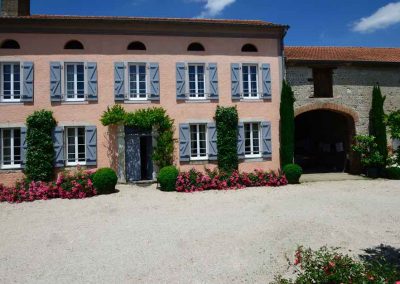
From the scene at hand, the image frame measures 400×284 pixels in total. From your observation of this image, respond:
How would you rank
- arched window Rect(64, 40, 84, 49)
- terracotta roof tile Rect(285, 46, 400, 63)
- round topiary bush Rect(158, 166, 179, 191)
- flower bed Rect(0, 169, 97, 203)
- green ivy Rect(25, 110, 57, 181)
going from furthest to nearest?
terracotta roof tile Rect(285, 46, 400, 63) < arched window Rect(64, 40, 84, 49) < green ivy Rect(25, 110, 57, 181) < round topiary bush Rect(158, 166, 179, 191) < flower bed Rect(0, 169, 97, 203)

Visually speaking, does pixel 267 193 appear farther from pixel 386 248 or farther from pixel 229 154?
pixel 386 248

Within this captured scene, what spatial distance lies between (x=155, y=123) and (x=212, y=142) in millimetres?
2674

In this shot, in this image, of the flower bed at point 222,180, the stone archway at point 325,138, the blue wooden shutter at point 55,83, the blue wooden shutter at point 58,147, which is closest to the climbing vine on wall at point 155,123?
the flower bed at point 222,180

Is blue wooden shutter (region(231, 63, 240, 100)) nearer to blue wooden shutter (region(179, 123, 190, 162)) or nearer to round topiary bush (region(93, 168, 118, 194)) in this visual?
blue wooden shutter (region(179, 123, 190, 162))

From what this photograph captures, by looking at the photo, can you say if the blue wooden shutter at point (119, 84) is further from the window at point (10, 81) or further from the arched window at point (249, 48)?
the arched window at point (249, 48)

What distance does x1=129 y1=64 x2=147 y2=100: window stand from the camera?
13.1 m

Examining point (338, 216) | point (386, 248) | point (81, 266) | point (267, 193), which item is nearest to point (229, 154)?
point (267, 193)

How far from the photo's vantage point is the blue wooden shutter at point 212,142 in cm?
1320

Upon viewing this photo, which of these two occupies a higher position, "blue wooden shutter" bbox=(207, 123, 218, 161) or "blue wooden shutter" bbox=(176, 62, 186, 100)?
"blue wooden shutter" bbox=(176, 62, 186, 100)

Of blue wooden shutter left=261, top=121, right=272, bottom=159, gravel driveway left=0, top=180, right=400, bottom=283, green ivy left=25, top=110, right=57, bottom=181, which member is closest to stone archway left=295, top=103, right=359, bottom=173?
blue wooden shutter left=261, top=121, right=272, bottom=159

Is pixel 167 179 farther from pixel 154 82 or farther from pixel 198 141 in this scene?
pixel 154 82

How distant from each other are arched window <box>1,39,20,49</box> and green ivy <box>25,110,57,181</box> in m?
3.12

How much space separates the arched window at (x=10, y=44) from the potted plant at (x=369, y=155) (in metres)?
16.0

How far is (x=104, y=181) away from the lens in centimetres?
1103
